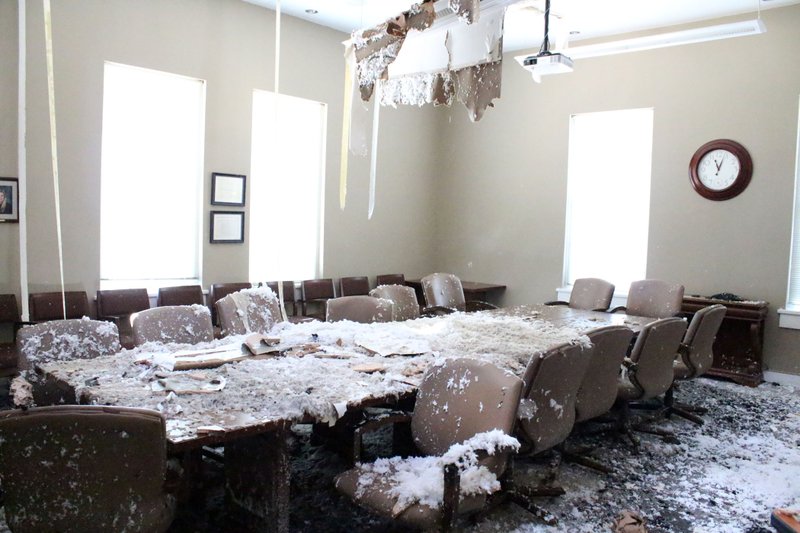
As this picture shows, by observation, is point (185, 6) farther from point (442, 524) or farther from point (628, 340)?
point (442, 524)

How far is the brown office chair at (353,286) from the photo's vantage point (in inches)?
263

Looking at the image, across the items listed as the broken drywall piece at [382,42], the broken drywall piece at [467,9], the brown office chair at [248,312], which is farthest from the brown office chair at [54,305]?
the broken drywall piece at [467,9]

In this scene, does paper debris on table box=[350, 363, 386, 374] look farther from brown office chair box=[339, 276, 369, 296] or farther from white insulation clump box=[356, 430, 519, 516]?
brown office chair box=[339, 276, 369, 296]

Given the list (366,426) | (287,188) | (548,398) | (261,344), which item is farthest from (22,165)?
(548,398)

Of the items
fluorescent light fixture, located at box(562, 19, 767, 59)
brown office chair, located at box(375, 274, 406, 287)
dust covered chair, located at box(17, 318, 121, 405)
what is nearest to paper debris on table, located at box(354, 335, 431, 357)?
dust covered chair, located at box(17, 318, 121, 405)

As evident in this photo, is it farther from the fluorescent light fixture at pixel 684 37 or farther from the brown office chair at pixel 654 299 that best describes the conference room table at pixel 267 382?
the fluorescent light fixture at pixel 684 37

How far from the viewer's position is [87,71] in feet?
16.1

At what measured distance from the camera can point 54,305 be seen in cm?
475

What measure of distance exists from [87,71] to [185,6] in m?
1.05

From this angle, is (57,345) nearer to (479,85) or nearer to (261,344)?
(261,344)

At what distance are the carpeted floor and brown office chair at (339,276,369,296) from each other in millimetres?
2785

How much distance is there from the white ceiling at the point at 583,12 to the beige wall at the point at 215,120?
0.29m

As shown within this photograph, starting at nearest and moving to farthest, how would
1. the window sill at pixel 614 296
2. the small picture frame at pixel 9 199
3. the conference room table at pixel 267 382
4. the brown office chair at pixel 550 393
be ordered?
1. the conference room table at pixel 267 382
2. the brown office chair at pixel 550 393
3. the small picture frame at pixel 9 199
4. the window sill at pixel 614 296

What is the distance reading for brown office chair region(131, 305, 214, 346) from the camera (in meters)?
3.51
